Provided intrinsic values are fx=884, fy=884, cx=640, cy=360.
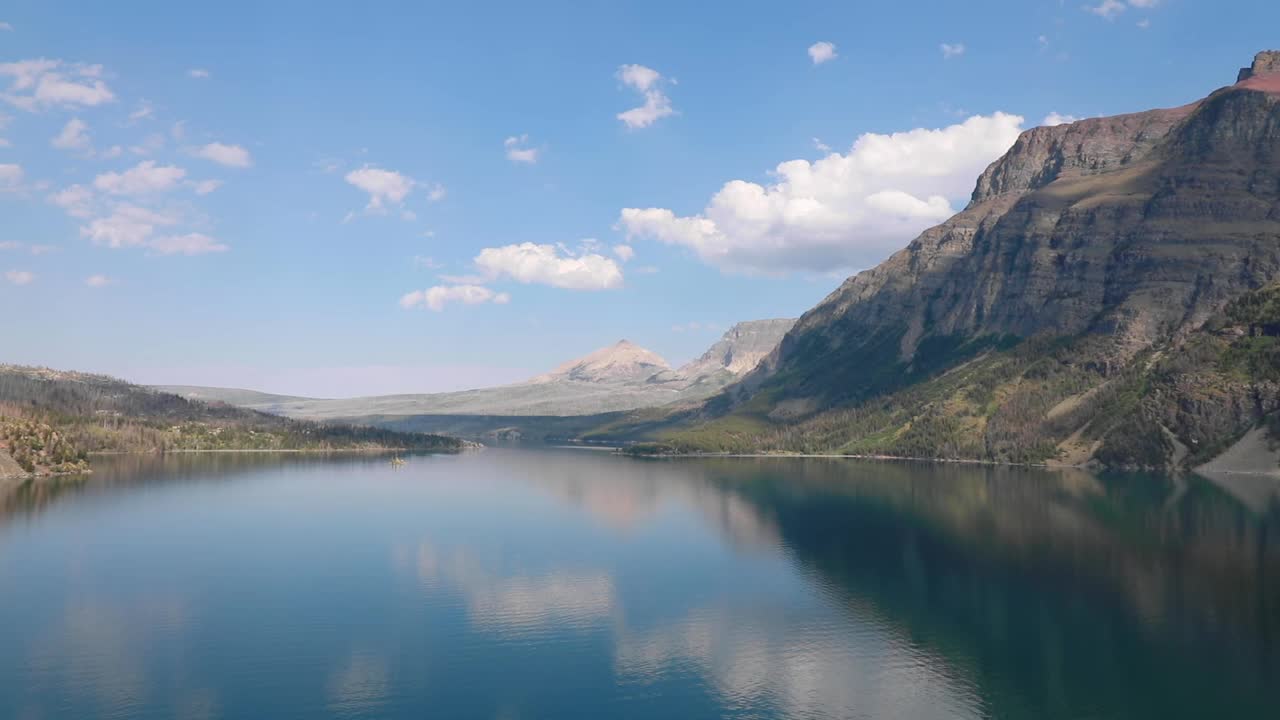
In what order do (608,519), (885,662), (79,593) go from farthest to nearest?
(608,519) → (79,593) → (885,662)

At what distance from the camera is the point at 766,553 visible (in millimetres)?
148500

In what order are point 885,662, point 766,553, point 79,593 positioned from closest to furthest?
1. point 885,662
2. point 79,593
3. point 766,553

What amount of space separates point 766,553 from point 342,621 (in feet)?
240

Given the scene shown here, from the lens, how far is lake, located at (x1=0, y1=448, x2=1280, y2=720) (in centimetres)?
7562

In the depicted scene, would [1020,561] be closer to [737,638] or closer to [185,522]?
[737,638]

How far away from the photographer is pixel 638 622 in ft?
334

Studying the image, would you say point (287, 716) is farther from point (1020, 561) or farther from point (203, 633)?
point (1020, 561)

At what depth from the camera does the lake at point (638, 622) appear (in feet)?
248

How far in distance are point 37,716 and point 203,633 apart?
2498cm

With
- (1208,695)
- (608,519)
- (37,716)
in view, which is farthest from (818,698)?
(608,519)

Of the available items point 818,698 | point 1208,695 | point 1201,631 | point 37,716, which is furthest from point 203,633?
point 1201,631

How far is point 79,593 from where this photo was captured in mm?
111688

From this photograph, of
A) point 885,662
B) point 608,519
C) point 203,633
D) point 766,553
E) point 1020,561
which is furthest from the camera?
point 608,519

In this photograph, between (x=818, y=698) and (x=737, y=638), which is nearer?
(x=818, y=698)
